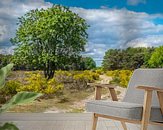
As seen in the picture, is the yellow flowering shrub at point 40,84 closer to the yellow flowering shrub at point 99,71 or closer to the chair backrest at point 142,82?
the yellow flowering shrub at point 99,71

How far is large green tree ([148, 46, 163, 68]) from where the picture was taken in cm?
476

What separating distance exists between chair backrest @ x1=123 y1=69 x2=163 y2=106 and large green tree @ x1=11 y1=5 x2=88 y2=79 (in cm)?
156

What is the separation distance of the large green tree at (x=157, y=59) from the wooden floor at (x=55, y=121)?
1.13m

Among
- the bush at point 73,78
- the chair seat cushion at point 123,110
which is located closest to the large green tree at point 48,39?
the bush at point 73,78

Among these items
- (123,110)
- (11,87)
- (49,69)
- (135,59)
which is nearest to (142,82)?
(123,110)

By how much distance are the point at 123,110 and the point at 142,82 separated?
728mm

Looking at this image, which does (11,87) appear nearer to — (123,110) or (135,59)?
(135,59)

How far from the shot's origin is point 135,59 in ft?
15.8

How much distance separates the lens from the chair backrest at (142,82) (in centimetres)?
319

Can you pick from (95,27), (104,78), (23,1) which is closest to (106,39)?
(95,27)

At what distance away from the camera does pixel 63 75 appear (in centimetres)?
480

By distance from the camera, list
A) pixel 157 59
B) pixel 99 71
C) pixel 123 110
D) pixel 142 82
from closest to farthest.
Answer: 1. pixel 123 110
2. pixel 142 82
3. pixel 157 59
4. pixel 99 71

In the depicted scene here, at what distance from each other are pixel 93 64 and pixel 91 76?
8.2 inches

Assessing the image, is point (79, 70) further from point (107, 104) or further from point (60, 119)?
point (107, 104)
